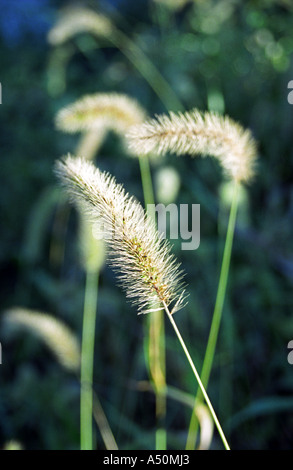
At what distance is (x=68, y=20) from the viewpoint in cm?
267

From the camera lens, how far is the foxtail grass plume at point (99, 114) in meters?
1.63

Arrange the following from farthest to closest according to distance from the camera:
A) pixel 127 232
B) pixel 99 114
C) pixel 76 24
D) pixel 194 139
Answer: pixel 76 24 → pixel 99 114 → pixel 194 139 → pixel 127 232

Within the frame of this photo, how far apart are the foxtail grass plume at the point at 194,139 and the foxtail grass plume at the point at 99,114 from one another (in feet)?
0.94

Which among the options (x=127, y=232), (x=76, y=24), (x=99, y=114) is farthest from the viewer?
(x=76, y=24)

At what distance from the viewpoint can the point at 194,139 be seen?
54.4 inches

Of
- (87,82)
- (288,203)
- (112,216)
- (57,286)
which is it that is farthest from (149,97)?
(112,216)

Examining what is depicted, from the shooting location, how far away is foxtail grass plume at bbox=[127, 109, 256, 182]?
1304mm

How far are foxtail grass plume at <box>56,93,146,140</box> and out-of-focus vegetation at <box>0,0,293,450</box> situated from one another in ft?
1.66

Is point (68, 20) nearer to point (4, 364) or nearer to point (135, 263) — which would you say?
point (4, 364)

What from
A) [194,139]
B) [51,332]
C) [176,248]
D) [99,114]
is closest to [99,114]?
[99,114]

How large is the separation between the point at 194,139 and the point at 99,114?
0.44 metres

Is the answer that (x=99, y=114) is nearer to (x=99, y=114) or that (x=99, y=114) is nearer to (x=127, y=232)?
(x=99, y=114)

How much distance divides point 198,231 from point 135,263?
5.88 feet

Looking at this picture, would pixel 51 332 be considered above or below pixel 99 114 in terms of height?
below
